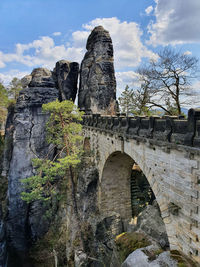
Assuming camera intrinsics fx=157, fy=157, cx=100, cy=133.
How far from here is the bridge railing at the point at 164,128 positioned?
15.1 ft

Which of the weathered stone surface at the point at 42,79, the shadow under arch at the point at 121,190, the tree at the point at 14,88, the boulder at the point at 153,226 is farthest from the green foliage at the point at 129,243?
the tree at the point at 14,88

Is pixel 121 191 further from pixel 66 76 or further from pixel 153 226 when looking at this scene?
pixel 66 76

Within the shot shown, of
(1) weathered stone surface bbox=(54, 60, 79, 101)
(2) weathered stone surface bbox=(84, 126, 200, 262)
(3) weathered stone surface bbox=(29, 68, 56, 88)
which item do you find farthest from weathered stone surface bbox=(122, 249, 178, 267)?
(1) weathered stone surface bbox=(54, 60, 79, 101)

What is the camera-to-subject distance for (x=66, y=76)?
2330cm

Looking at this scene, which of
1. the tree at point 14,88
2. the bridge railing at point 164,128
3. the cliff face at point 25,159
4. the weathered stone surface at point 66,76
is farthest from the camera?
the tree at point 14,88

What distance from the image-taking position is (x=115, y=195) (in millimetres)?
13680

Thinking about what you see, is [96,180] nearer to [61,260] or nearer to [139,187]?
[139,187]

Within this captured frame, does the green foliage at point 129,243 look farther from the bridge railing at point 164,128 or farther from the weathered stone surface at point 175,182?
the bridge railing at point 164,128

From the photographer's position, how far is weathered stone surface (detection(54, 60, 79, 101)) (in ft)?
75.6

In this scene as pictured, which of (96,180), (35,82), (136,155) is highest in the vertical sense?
(35,82)

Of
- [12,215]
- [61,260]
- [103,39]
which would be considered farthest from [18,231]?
[103,39]

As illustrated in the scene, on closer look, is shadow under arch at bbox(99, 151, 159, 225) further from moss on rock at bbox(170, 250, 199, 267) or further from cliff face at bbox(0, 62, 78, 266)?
cliff face at bbox(0, 62, 78, 266)

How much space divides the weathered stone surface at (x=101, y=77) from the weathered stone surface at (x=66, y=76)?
346cm

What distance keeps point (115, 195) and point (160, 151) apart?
8903 mm
